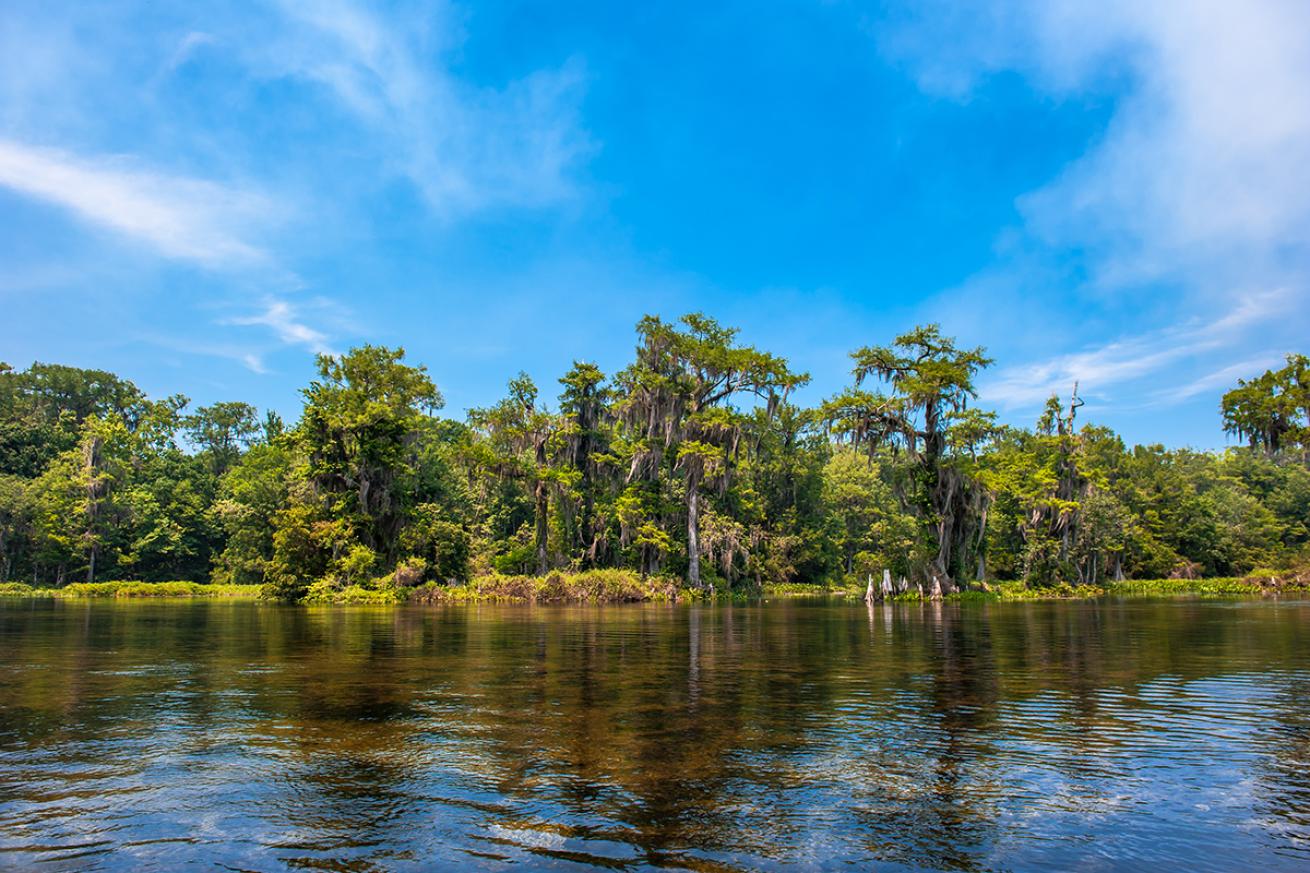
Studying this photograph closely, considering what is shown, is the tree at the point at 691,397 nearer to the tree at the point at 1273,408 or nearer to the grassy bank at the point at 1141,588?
the grassy bank at the point at 1141,588

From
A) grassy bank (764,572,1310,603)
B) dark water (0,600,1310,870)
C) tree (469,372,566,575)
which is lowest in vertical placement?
grassy bank (764,572,1310,603)

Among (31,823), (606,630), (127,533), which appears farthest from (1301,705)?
(127,533)

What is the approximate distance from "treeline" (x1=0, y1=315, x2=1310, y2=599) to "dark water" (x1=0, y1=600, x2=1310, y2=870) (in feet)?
91.8

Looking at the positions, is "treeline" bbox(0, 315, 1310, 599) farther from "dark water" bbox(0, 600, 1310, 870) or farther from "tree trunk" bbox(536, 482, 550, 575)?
"dark water" bbox(0, 600, 1310, 870)

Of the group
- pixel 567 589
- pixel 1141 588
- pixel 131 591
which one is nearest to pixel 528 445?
pixel 567 589

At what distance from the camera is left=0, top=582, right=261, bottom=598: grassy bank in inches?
2122

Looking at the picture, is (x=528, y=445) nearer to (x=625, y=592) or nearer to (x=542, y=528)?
(x=542, y=528)

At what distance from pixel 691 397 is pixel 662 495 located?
22.3 feet

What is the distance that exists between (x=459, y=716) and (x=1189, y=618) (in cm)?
2666

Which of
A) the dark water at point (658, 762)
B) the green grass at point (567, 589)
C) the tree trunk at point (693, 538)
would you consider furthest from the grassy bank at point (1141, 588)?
the dark water at point (658, 762)

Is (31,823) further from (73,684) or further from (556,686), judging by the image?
(73,684)

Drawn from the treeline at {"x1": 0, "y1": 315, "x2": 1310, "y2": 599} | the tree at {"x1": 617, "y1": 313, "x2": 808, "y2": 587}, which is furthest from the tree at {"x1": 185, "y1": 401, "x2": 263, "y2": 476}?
the tree at {"x1": 617, "y1": 313, "x2": 808, "y2": 587}

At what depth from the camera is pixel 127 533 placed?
2426 inches

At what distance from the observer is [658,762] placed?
23.0ft
